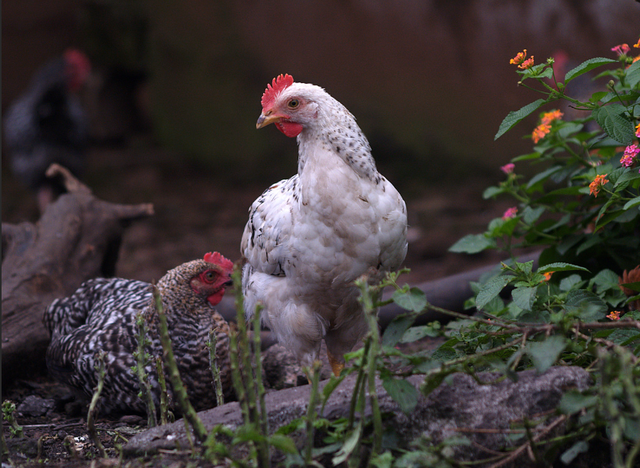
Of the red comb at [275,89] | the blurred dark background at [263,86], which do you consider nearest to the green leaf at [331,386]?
the red comb at [275,89]

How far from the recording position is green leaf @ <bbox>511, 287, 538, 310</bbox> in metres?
1.79

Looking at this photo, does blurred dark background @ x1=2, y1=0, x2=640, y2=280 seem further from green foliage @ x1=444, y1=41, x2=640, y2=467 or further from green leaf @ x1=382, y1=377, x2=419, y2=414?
green leaf @ x1=382, y1=377, x2=419, y2=414

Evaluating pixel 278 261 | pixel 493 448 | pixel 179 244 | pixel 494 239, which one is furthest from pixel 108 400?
pixel 179 244

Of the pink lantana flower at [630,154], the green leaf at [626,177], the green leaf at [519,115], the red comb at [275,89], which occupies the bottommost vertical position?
the green leaf at [626,177]

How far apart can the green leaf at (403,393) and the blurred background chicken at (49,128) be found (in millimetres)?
4812

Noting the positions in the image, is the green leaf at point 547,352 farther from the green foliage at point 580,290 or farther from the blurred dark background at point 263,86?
the blurred dark background at point 263,86

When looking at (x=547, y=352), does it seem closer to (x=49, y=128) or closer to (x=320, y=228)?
(x=320, y=228)

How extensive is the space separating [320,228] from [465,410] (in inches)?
32.0

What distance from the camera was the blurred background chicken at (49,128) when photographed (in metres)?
5.49

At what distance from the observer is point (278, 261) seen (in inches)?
90.3

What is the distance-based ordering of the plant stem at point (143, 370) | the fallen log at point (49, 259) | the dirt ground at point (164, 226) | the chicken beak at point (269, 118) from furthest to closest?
the fallen log at point (49, 259) < the dirt ground at point (164, 226) < the chicken beak at point (269, 118) < the plant stem at point (143, 370)

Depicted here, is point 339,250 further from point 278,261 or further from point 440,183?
point 440,183

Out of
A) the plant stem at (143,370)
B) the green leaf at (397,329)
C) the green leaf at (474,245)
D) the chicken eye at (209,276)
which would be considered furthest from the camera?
the green leaf at (474,245)

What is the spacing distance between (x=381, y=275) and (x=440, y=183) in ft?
14.0
